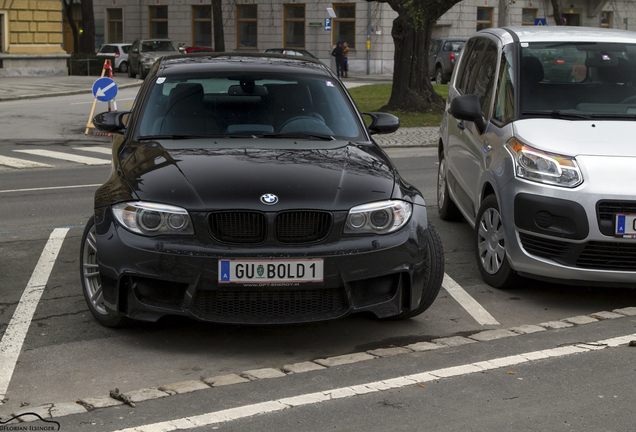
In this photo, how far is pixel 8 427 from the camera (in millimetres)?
3625

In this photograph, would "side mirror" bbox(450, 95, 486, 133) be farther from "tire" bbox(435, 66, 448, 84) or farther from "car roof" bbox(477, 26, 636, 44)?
"tire" bbox(435, 66, 448, 84)

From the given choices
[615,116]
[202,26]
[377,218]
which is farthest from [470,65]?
[202,26]

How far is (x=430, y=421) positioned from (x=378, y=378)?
575mm

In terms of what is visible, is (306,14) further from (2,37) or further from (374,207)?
(374,207)

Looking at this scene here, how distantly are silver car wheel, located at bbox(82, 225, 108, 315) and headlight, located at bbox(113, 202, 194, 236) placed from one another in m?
0.56

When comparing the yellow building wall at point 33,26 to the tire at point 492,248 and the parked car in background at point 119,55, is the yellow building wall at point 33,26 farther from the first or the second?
the tire at point 492,248

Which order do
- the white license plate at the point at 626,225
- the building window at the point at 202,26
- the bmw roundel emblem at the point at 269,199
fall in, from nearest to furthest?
the bmw roundel emblem at the point at 269,199
the white license plate at the point at 626,225
the building window at the point at 202,26

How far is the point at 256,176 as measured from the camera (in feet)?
15.6

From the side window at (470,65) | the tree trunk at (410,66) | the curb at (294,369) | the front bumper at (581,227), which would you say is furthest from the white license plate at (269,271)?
the tree trunk at (410,66)

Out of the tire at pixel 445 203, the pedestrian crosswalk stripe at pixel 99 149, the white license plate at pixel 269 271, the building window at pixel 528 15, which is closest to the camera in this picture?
the white license plate at pixel 269 271

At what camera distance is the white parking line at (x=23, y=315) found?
4453mm

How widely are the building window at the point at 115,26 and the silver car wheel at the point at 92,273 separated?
171 ft

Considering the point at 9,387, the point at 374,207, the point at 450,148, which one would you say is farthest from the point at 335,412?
the point at 450,148

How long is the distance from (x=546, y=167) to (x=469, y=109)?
1.12m
